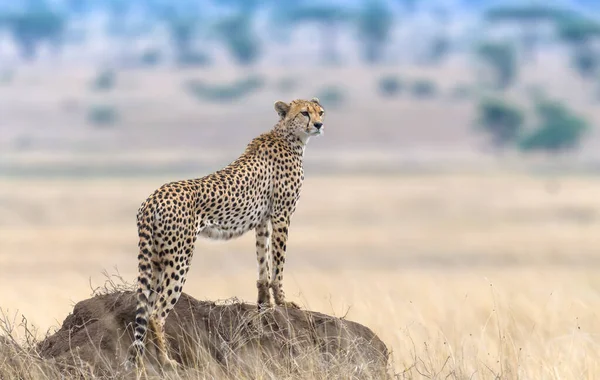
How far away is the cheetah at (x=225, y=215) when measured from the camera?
245 inches

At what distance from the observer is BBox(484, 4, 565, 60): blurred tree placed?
4149 inches

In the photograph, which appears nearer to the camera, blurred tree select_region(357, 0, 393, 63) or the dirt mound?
the dirt mound

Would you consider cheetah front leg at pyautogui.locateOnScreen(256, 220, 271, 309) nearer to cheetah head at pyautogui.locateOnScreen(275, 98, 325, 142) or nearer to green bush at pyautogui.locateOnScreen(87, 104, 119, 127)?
cheetah head at pyautogui.locateOnScreen(275, 98, 325, 142)

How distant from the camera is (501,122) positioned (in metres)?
64.1

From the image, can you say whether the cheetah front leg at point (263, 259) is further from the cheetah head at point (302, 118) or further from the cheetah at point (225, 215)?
the cheetah head at point (302, 118)

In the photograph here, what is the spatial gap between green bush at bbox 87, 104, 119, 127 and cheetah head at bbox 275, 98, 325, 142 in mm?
62397

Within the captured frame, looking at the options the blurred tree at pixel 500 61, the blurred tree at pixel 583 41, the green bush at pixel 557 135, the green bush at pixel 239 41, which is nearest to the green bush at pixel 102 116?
the green bush at pixel 557 135

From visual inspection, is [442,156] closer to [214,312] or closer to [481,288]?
[481,288]

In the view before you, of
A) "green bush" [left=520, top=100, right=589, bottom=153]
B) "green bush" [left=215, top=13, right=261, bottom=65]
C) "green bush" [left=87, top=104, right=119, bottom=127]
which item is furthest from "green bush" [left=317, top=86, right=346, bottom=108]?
"green bush" [left=215, top=13, right=261, bottom=65]

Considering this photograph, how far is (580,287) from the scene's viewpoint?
636 inches

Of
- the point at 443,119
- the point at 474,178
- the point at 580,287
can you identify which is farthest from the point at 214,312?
the point at 443,119

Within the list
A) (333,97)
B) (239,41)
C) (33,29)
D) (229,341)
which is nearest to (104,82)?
(239,41)

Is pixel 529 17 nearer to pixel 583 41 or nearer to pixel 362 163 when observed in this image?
pixel 583 41

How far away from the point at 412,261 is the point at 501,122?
40.6 m
